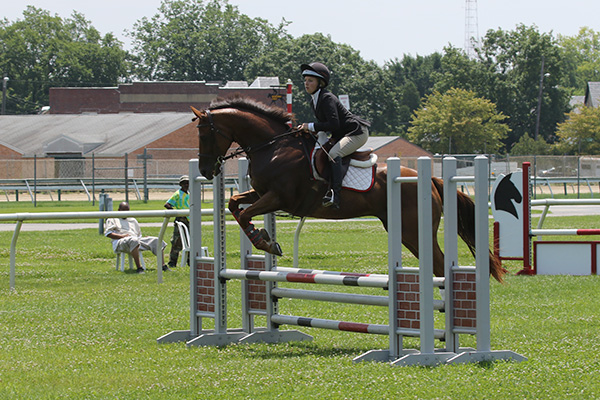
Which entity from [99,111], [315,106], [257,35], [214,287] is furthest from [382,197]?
[257,35]

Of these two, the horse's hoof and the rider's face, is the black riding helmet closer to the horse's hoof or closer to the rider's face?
the rider's face

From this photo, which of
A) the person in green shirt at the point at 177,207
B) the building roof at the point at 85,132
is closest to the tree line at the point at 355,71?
the building roof at the point at 85,132

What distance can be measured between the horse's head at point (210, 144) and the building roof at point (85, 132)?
54024 mm

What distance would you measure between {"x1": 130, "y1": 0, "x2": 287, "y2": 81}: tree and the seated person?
94549 millimetres

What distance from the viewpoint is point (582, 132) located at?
6800 centimetres

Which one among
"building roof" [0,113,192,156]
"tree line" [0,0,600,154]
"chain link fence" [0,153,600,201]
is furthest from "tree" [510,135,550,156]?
"building roof" [0,113,192,156]

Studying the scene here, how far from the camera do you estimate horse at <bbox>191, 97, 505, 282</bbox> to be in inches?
336

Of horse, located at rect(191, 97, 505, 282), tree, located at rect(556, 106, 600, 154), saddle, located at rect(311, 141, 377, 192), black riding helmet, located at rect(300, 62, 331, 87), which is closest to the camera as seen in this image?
black riding helmet, located at rect(300, 62, 331, 87)

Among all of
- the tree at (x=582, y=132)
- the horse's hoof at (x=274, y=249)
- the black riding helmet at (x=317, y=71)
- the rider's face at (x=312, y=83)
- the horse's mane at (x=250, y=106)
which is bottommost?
the horse's hoof at (x=274, y=249)

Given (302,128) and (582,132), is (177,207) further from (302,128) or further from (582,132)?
(582,132)

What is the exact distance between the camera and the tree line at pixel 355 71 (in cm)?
7081

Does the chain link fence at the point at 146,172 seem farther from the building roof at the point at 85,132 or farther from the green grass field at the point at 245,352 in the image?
the green grass field at the point at 245,352

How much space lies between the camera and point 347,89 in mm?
89125

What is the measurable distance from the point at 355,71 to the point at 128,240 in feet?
258
